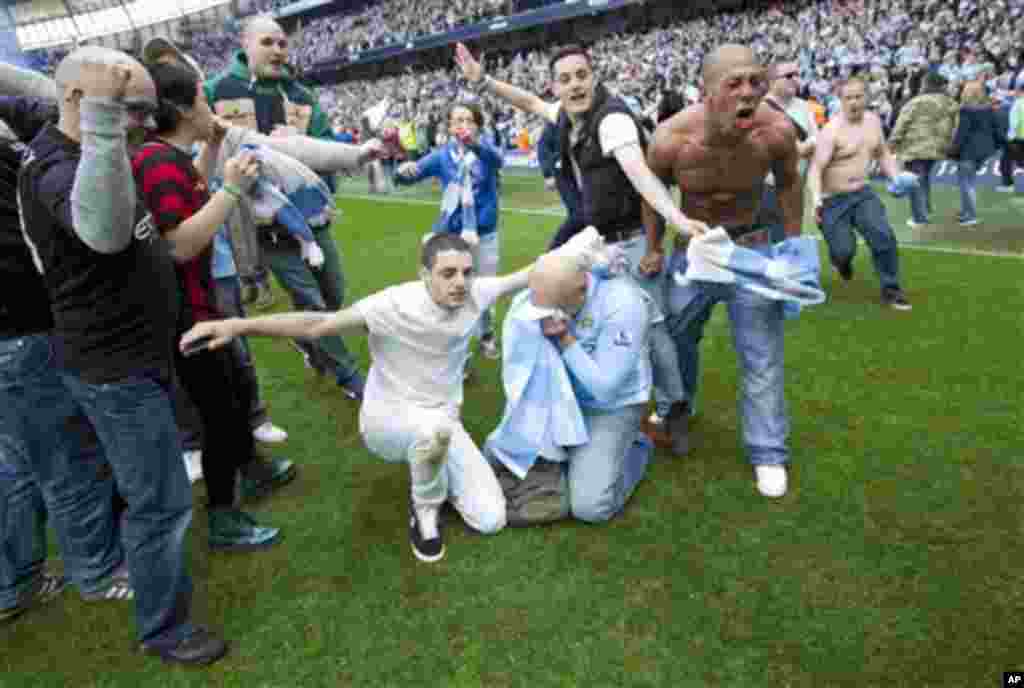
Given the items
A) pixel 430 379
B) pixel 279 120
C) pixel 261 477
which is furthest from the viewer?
pixel 279 120

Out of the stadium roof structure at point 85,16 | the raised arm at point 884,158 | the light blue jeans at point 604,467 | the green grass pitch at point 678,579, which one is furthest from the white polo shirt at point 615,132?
the stadium roof structure at point 85,16

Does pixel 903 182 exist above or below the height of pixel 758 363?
above

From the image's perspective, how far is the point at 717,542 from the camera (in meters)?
3.07

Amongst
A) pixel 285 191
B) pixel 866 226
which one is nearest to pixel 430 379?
pixel 285 191

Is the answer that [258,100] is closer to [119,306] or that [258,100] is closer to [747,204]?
[119,306]

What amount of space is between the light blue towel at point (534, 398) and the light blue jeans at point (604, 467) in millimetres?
75

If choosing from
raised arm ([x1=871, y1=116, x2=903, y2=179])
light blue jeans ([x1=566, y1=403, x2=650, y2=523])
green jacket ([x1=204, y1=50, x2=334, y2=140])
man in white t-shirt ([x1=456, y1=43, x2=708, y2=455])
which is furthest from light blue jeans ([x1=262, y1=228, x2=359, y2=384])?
raised arm ([x1=871, y1=116, x2=903, y2=179])

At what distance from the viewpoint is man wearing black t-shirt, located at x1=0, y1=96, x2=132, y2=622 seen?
2.48 meters

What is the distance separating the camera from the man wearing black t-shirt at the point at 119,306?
1.76 m

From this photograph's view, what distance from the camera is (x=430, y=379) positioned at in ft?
10.7

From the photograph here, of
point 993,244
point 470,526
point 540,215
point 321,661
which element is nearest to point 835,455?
point 470,526

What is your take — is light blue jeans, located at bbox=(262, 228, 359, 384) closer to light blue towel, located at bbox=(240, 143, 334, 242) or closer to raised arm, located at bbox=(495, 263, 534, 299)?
light blue towel, located at bbox=(240, 143, 334, 242)

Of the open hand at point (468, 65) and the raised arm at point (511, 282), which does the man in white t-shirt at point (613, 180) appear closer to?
the raised arm at point (511, 282)

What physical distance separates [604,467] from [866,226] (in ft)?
13.0
